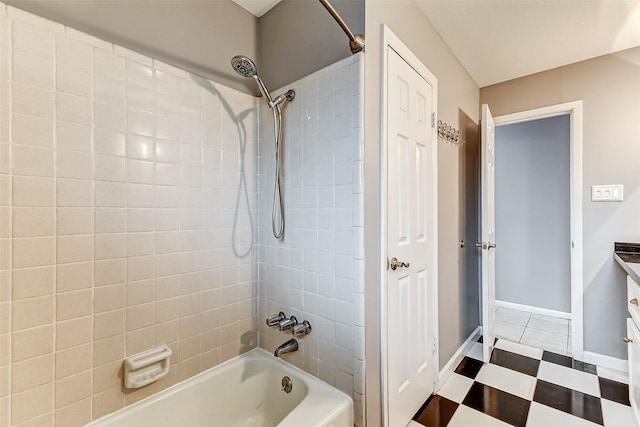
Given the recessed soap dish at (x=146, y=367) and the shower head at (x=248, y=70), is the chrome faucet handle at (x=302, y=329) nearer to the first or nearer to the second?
the recessed soap dish at (x=146, y=367)

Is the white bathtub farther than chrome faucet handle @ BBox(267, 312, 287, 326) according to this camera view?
No

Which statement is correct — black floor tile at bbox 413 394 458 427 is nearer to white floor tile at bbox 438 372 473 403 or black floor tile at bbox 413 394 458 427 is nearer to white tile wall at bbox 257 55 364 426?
white floor tile at bbox 438 372 473 403

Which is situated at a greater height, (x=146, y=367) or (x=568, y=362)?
(x=146, y=367)

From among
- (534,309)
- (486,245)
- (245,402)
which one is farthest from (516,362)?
(245,402)

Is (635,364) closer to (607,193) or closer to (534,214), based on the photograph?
(607,193)

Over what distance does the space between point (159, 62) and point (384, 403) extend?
1.98 m

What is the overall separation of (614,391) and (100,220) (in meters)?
3.15

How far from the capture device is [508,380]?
1.95 m

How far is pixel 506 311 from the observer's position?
329 cm

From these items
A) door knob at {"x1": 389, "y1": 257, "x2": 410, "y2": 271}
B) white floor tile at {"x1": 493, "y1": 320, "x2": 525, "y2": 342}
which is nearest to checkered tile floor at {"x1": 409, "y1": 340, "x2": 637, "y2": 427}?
white floor tile at {"x1": 493, "y1": 320, "x2": 525, "y2": 342}

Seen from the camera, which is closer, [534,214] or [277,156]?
[277,156]

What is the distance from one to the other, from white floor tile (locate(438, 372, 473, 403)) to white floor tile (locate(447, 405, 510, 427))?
0.11m

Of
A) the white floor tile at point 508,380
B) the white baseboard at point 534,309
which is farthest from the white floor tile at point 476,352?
the white baseboard at point 534,309

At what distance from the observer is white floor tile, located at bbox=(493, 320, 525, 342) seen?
2629 mm
